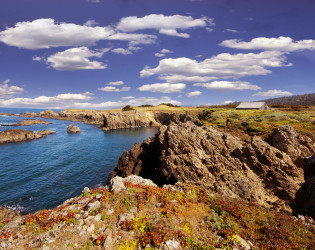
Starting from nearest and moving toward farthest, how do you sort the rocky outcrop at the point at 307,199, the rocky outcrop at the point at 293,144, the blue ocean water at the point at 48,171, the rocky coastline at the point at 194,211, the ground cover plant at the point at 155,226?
1. the ground cover plant at the point at 155,226
2. the rocky coastline at the point at 194,211
3. the rocky outcrop at the point at 307,199
4. the rocky outcrop at the point at 293,144
5. the blue ocean water at the point at 48,171

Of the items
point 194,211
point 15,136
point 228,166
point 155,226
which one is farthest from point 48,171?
point 15,136

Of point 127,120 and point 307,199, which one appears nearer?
point 307,199

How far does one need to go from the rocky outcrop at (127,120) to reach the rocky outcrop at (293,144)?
330 ft

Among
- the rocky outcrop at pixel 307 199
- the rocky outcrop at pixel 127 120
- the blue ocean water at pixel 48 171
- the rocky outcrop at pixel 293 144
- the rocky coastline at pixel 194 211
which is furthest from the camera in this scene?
the rocky outcrop at pixel 127 120

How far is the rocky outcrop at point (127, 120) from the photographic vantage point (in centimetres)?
12081

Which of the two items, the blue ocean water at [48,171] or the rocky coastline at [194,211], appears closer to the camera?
the rocky coastline at [194,211]

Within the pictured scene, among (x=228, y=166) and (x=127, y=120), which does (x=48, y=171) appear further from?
(x=127, y=120)

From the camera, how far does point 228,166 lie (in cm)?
2723

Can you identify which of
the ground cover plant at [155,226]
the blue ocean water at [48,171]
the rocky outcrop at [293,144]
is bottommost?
the blue ocean water at [48,171]

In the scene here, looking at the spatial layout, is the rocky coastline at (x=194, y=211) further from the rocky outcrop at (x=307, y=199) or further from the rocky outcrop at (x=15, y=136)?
the rocky outcrop at (x=15, y=136)

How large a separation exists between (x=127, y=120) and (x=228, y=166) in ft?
365

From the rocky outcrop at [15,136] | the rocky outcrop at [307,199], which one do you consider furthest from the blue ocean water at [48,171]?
the rocky outcrop at [307,199]

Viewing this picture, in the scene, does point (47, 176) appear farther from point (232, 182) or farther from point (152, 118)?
point (152, 118)

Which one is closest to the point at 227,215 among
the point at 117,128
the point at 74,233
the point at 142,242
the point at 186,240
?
the point at 186,240
